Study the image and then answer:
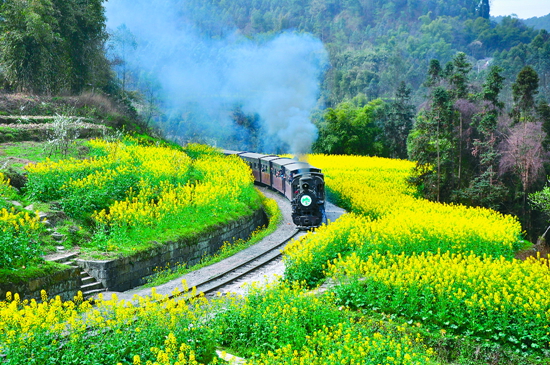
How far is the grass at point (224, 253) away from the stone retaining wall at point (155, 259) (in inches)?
7.8

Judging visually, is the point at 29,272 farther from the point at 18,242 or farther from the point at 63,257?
the point at 63,257

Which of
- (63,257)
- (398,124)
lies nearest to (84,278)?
(63,257)

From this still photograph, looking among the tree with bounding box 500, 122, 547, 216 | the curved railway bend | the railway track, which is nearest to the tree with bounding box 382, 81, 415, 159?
the tree with bounding box 500, 122, 547, 216

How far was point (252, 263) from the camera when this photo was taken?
18.0 meters

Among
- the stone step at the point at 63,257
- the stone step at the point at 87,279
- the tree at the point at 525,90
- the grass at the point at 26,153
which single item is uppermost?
the tree at the point at 525,90

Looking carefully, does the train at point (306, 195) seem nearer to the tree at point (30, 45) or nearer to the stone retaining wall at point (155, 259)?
the stone retaining wall at point (155, 259)

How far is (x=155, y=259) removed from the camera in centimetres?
1642

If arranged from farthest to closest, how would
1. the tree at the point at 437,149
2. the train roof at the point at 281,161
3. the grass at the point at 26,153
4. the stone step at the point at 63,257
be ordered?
the tree at the point at 437,149, the train roof at the point at 281,161, the grass at the point at 26,153, the stone step at the point at 63,257

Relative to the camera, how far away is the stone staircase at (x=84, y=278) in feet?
45.3

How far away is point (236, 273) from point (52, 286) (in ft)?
18.7

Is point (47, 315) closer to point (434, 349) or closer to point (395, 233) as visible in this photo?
point (434, 349)

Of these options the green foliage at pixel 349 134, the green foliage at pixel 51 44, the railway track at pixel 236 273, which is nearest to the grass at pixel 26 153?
the green foliage at pixel 51 44

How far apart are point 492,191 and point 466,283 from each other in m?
22.6

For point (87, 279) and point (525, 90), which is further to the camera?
point (525, 90)
